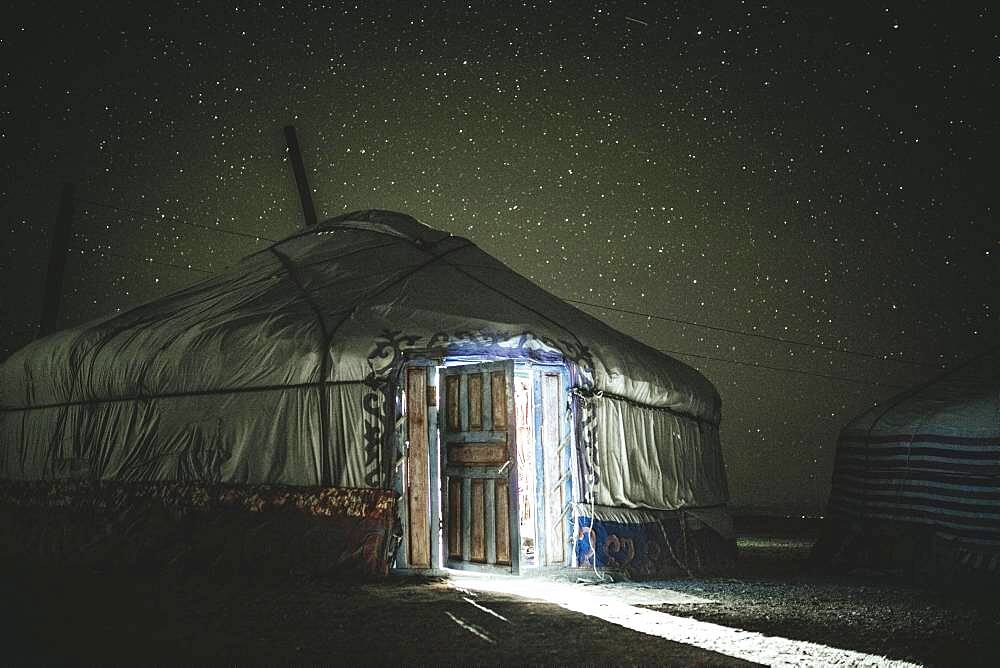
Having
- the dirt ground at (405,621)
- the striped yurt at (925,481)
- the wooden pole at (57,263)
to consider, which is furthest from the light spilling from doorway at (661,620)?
the wooden pole at (57,263)

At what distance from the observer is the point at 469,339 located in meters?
5.49

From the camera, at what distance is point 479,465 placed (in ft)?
18.2

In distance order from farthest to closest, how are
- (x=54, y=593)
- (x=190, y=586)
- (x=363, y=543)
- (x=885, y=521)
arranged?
1. (x=885, y=521)
2. (x=363, y=543)
3. (x=190, y=586)
4. (x=54, y=593)

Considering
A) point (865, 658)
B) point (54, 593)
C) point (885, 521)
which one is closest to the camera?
point (865, 658)

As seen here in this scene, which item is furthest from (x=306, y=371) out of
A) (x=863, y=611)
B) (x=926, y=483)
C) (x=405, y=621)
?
(x=926, y=483)

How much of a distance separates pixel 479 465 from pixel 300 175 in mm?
6007

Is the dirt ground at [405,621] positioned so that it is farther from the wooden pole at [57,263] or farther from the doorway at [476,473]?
the wooden pole at [57,263]

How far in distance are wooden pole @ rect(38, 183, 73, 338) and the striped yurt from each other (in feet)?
26.1

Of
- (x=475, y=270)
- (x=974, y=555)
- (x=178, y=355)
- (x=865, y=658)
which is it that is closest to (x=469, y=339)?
(x=475, y=270)

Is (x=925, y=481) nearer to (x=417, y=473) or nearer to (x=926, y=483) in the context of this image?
(x=926, y=483)

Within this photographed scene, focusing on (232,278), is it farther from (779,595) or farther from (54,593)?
(779,595)

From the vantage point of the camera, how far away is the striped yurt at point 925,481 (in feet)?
18.3

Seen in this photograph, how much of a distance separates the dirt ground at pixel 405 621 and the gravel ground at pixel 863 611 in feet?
0.04

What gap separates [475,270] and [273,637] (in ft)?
12.1
